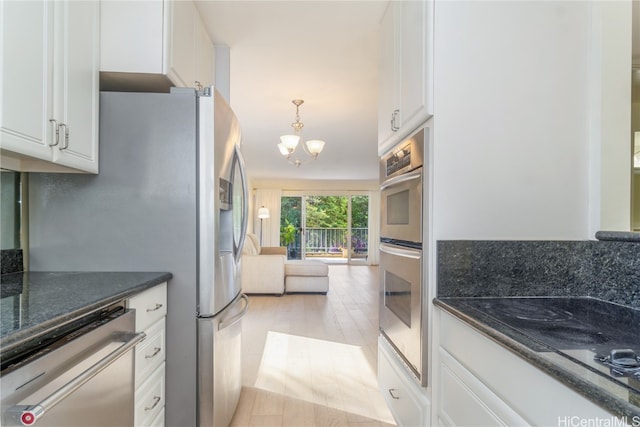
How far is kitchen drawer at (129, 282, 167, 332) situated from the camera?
1.33 metres

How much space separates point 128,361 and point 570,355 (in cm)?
130

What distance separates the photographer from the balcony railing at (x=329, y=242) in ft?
33.5

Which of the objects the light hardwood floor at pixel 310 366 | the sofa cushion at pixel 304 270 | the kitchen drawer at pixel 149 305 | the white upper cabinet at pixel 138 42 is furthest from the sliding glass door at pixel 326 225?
the kitchen drawer at pixel 149 305

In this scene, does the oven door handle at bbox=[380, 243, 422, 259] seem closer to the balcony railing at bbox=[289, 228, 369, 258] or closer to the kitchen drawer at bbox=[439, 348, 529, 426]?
the kitchen drawer at bbox=[439, 348, 529, 426]

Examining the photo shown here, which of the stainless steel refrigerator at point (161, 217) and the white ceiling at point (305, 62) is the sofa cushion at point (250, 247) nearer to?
the white ceiling at point (305, 62)

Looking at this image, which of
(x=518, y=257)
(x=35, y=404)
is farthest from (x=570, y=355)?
(x=35, y=404)

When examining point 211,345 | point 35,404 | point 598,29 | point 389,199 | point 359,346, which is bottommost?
point 359,346

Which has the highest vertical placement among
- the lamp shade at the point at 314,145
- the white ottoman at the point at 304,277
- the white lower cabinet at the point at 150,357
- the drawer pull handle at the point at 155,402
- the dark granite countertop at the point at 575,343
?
the lamp shade at the point at 314,145

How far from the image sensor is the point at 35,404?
0.78 m

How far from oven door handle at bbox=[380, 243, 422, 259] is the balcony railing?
8.11 meters

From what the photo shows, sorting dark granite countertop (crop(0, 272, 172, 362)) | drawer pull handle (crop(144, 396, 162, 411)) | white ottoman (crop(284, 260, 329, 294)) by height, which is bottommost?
white ottoman (crop(284, 260, 329, 294))

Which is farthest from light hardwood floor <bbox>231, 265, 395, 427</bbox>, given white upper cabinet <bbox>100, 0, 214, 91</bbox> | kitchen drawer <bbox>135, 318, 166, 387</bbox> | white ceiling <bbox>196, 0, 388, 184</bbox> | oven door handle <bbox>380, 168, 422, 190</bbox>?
white ceiling <bbox>196, 0, 388, 184</bbox>

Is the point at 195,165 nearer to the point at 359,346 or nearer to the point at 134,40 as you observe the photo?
the point at 134,40

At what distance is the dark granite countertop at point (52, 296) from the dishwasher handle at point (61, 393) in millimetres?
127
